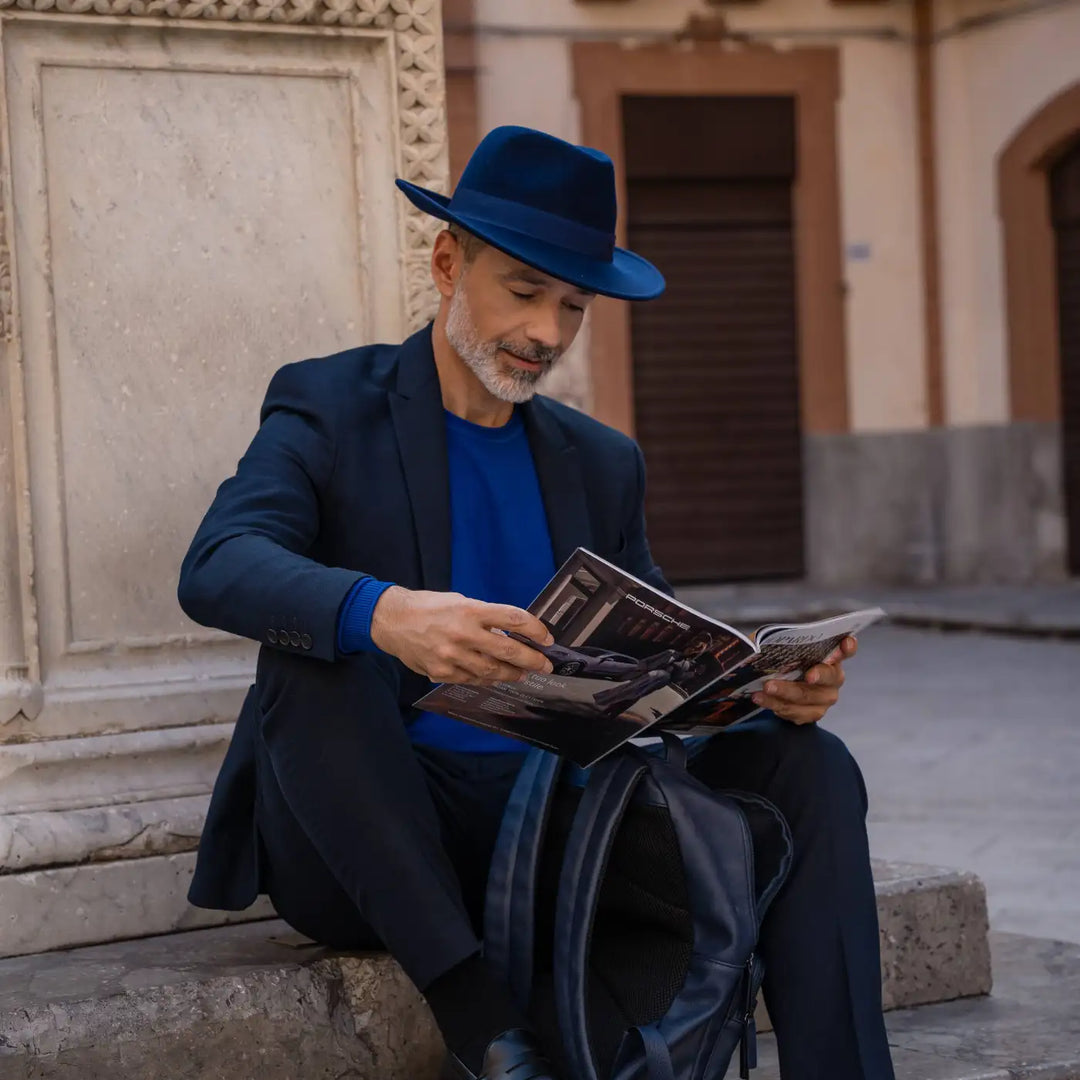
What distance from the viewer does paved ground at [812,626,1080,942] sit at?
467cm

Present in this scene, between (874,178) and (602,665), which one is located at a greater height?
(874,178)

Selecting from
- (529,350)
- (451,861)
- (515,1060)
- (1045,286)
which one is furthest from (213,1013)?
(1045,286)

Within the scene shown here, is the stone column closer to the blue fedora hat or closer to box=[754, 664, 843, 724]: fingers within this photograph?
the blue fedora hat

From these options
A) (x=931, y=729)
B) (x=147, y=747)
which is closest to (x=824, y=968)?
(x=147, y=747)

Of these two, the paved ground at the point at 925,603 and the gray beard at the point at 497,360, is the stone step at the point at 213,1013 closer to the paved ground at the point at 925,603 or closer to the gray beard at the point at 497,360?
the gray beard at the point at 497,360

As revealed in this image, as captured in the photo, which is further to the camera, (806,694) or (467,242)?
(467,242)

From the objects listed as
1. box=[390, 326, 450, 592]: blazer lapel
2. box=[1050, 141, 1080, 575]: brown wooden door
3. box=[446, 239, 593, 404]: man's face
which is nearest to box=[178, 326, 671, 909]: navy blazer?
box=[390, 326, 450, 592]: blazer lapel

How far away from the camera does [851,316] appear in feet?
44.0

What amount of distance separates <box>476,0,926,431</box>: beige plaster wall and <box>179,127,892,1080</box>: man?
397 inches

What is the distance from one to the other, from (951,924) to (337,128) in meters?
1.70

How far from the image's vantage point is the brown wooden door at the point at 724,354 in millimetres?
13203

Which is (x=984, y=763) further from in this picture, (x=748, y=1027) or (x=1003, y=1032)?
(x=748, y=1027)

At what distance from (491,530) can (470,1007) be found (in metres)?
0.75

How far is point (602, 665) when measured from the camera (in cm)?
232
